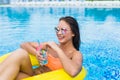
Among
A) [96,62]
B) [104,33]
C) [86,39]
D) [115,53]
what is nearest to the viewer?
[96,62]

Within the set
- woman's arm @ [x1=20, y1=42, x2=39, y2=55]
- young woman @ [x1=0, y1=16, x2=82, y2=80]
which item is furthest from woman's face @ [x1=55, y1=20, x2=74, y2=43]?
woman's arm @ [x1=20, y1=42, x2=39, y2=55]

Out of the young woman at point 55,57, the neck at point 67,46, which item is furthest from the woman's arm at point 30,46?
the neck at point 67,46

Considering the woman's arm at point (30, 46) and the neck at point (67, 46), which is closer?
the neck at point (67, 46)

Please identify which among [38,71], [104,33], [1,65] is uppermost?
[1,65]

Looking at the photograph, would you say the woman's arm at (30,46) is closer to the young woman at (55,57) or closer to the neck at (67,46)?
the young woman at (55,57)

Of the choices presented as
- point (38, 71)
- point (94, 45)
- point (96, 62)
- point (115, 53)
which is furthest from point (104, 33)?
point (38, 71)

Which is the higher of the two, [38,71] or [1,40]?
[38,71]

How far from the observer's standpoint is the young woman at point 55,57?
2.29 meters

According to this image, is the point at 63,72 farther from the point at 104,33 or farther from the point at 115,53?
the point at 104,33

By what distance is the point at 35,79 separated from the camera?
2.28 m

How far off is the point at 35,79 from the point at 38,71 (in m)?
0.36

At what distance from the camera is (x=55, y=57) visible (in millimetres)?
2648

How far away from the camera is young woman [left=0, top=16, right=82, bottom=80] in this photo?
229 centimetres

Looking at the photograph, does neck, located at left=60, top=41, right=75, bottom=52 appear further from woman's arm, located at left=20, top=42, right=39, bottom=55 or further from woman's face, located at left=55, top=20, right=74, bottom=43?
woman's arm, located at left=20, top=42, right=39, bottom=55
